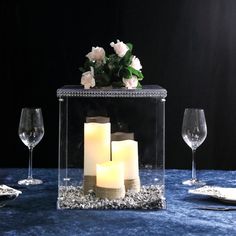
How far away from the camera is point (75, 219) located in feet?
4.09

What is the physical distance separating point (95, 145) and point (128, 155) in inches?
3.6

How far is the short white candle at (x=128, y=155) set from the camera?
57.3 inches

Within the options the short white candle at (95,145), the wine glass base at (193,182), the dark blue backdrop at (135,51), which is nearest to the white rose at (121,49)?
the short white candle at (95,145)

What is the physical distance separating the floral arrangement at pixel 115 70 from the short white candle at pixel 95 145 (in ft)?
0.38

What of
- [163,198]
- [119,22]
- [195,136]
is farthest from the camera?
[119,22]

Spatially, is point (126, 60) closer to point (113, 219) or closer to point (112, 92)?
point (112, 92)

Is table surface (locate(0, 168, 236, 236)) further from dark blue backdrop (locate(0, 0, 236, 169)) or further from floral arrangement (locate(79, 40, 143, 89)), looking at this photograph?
dark blue backdrop (locate(0, 0, 236, 169))

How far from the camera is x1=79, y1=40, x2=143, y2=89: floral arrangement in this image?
1.50 m

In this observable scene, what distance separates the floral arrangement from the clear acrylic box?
6 cm

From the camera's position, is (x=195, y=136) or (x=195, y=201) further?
(x=195, y=136)

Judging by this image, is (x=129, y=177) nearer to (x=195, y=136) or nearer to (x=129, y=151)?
(x=129, y=151)

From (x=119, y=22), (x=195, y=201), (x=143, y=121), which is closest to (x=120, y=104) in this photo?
(x=143, y=121)

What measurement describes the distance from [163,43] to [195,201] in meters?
Answer: 1.21

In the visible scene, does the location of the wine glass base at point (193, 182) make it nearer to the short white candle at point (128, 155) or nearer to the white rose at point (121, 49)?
the short white candle at point (128, 155)
